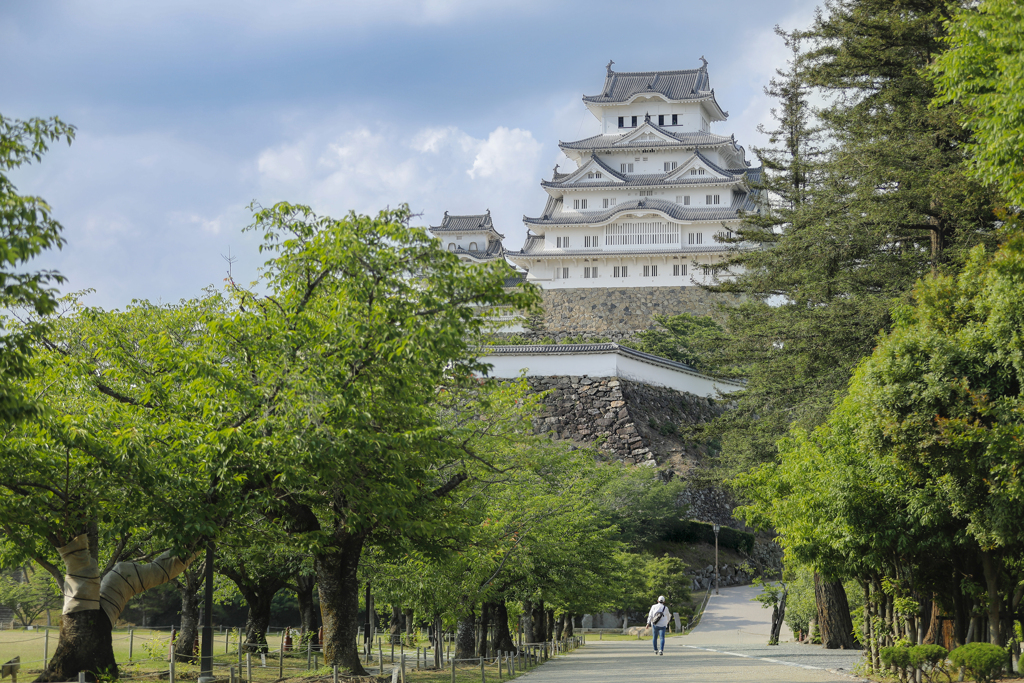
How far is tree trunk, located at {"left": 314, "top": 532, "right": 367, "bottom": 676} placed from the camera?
546 inches

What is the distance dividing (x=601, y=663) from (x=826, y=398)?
345 inches

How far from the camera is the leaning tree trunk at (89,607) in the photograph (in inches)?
500

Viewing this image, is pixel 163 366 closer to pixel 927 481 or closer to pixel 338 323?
pixel 338 323

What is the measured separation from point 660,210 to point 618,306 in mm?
6544

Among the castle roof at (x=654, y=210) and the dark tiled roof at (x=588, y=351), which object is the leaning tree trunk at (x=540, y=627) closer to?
the dark tiled roof at (x=588, y=351)

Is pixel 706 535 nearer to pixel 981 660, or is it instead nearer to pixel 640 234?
pixel 640 234

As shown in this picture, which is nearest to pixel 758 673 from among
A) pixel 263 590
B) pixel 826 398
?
pixel 826 398

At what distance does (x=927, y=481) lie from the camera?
12797 mm

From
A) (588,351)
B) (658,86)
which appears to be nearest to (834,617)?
(588,351)

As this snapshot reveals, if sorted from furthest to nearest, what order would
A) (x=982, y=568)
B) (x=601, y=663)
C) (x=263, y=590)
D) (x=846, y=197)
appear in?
(x=263, y=590) < (x=846, y=197) < (x=601, y=663) < (x=982, y=568)

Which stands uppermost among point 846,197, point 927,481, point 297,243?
point 846,197

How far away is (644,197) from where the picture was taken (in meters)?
61.2

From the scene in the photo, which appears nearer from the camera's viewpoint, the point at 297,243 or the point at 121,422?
the point at 121,422

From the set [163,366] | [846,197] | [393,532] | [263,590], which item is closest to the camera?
[163,366]
